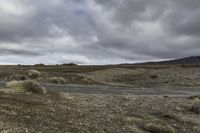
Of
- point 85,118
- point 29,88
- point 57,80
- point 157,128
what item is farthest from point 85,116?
point 57,80

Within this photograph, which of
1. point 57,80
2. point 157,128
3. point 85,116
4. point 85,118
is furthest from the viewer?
point 57,80

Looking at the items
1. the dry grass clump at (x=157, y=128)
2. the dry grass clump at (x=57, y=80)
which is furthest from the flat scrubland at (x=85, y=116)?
the dry grass clump at (x=57, y=80)

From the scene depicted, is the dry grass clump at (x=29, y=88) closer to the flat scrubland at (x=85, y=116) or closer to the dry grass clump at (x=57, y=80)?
the flat scrubland at (x=85, y=116)

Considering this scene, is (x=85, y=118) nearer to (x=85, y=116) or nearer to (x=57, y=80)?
(x=85, y=116)

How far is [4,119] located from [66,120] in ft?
9.05

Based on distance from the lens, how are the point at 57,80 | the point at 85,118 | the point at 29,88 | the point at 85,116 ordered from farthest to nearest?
the point at 57,80
the point at 29,88
the point at 85,116
the point at 85,118

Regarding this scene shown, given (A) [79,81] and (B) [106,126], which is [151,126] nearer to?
(B) [106,126]

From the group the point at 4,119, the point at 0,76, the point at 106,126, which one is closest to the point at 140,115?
the point at 106,126

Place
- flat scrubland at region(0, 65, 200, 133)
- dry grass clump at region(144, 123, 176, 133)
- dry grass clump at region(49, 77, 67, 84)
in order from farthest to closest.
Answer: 1. dry grass clump at region(49, 77, 67, 84)
2. dry grass clump at region(144, 123, 176, 133)
3. flat scrubland at region(0, 65, 200, 133)

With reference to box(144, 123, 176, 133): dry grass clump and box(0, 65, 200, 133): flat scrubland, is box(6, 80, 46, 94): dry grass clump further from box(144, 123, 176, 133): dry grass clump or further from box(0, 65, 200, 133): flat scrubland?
box(144, 123, 176, 133): dry grass clump

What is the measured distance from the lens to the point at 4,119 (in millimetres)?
16078

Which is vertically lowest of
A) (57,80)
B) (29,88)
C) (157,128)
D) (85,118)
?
(157,128)

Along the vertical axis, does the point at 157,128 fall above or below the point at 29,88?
below

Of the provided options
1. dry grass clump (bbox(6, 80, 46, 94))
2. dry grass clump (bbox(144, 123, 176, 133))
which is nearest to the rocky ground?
dry grass clump (bbox(144, 123, 176, 133))
